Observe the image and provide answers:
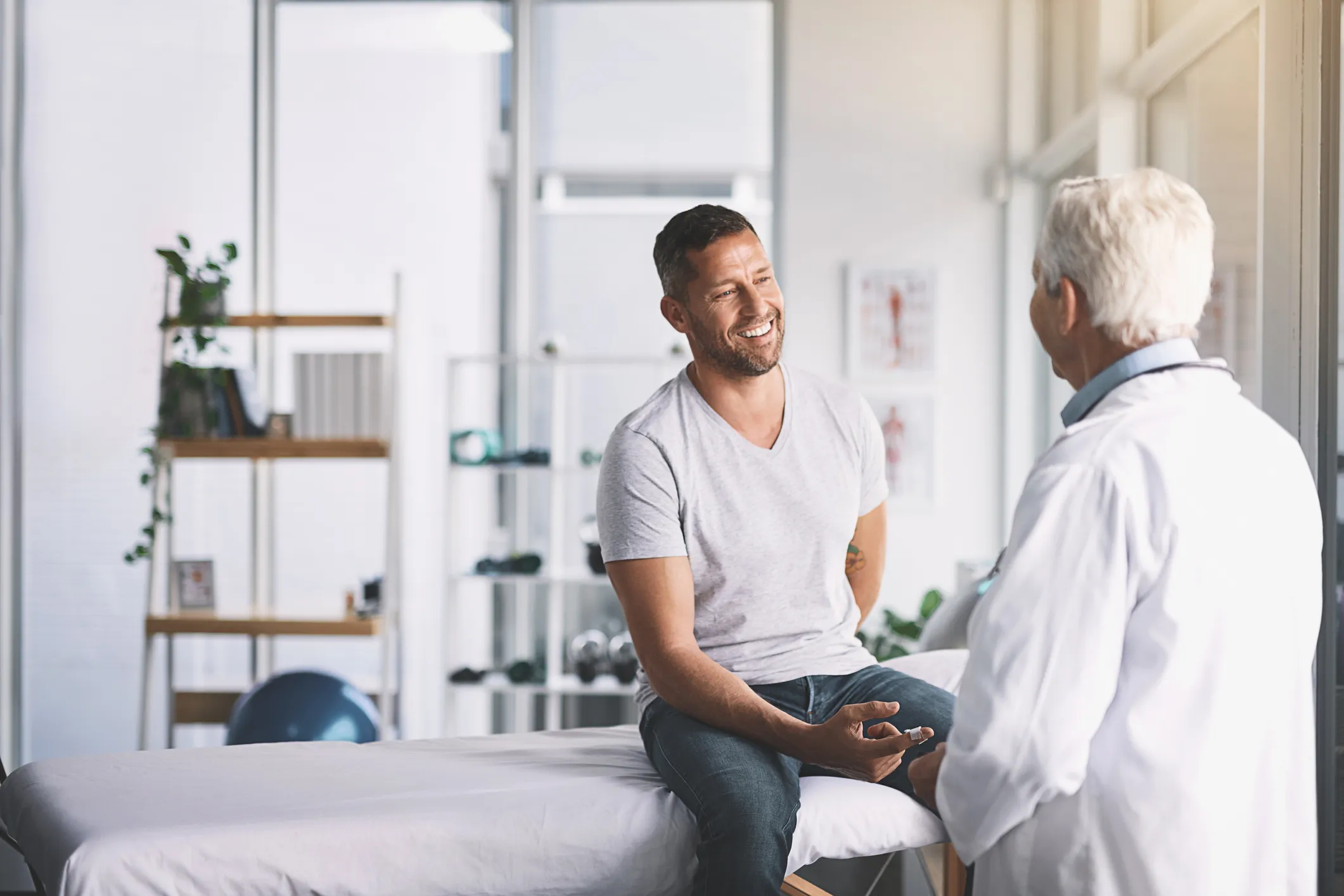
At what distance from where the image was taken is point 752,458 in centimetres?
165

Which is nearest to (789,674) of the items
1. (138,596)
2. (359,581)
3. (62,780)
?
(62,780)

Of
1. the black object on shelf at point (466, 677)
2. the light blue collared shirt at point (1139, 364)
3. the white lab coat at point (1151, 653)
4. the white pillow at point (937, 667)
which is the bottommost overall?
the black object on shelf at point (466, 677)

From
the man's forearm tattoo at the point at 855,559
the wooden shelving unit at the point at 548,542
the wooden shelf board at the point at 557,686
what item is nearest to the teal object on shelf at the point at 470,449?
the wooden shelving unit at the point at 548,542

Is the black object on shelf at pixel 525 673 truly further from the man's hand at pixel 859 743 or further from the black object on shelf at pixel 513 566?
the man's hand at pixel 859 743

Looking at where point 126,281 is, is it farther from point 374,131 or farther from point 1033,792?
point 1033,792

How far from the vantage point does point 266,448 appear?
3.44m

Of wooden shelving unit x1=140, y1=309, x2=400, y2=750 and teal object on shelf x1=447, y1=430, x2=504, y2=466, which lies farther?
teal object on shelf x1=447, y1=430, x2=504, y2=466

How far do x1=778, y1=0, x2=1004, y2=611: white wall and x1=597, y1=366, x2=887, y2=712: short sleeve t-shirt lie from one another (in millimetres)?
2272

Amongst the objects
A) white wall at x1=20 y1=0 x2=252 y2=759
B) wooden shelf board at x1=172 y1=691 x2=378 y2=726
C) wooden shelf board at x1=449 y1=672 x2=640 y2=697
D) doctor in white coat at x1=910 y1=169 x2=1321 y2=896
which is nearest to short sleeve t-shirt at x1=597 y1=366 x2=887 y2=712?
doctor in white coat at x1=910 y1=169 x2=1321 y2=896

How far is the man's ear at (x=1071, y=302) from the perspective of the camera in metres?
1.18

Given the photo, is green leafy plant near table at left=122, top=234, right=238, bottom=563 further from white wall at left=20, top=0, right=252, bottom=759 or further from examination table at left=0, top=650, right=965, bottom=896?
examination table at left=0, top=650, right=965, bottom=896

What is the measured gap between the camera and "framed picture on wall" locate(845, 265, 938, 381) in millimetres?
3893

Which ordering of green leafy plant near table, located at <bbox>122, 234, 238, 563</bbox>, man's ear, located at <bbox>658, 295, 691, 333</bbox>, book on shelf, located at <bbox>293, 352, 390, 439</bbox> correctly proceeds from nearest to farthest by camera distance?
man's ear, located at <bbox>658, 295, 691, 333</bbox>
green leafy plant near table, located at <bbox>122, 234, 238, 563</bbox>
book on shelf, located at <bbox>293, 352, 390, 439</bbox>

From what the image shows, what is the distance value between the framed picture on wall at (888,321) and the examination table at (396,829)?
2.51m
